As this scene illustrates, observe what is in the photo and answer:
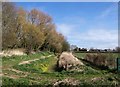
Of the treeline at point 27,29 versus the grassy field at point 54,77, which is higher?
the treeline at point 27,29

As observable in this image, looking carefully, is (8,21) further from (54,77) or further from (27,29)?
(27,29)

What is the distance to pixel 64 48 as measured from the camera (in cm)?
8656

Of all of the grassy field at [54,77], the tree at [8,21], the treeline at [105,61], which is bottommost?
the grassy field at [54,77]

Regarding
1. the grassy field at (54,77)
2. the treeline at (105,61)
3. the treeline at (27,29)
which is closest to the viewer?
the grassy field at (54,77)

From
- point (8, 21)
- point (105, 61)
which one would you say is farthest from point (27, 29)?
point (105, 61)

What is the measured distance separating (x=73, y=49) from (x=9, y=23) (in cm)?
5764

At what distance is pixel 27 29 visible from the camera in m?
50.6

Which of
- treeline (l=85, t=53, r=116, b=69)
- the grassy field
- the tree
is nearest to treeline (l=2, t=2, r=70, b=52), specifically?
the tree

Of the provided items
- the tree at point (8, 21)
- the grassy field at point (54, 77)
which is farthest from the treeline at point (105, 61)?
the tree at point (8, 21)

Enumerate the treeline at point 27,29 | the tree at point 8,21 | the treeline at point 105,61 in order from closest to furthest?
the treeline at point 105,61
the tree at point 8,21
the treeline at point 27,29

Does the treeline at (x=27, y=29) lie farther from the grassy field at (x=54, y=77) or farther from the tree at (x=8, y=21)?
the grassy field at (x=54, y=77)

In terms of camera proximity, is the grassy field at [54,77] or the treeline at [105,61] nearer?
the grassy field at [54,77]

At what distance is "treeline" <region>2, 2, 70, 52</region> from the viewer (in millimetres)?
32366

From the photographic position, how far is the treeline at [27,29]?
32.4 metres
